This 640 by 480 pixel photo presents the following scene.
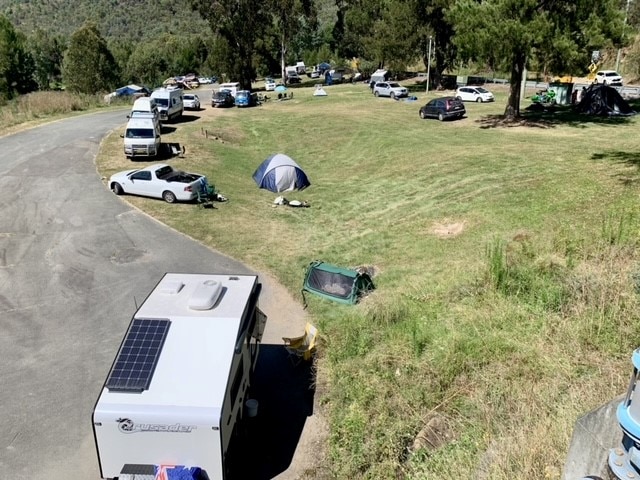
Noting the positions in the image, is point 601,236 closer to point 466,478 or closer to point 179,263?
point 466,478

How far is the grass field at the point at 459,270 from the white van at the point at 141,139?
4.05ft

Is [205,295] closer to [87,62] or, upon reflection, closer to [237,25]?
[237,25]

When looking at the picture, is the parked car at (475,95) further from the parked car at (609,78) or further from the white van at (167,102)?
the white van at (167,102)

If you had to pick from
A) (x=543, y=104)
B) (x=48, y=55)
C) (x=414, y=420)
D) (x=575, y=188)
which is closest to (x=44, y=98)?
(x=543, y=104)

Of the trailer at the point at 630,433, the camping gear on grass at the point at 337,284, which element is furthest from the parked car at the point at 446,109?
the trailer at the point at 630,433

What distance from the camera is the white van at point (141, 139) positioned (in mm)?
29969

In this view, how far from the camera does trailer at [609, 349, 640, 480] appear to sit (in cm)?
346

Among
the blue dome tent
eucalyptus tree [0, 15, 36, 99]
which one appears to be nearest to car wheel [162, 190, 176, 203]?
the blue dome tent

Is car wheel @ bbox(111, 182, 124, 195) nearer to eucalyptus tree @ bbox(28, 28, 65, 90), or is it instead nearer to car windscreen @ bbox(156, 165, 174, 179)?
car windscreen @ bbox(156, 165, 174, 179)

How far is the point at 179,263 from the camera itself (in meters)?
18.2

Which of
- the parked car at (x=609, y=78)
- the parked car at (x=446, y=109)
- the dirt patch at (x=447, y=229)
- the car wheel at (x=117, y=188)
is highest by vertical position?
the parked car at (x=609, y=78)

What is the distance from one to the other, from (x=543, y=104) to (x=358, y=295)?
32986 mm

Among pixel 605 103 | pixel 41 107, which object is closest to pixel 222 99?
pixel 41 107

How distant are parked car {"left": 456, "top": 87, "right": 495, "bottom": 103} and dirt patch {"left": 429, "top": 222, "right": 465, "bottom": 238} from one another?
29.9 m
